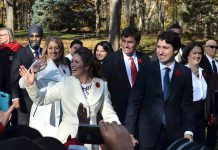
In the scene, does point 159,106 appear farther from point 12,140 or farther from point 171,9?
point 171,9

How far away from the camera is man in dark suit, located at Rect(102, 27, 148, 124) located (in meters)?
7.15

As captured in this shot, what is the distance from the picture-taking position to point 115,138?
2172mm

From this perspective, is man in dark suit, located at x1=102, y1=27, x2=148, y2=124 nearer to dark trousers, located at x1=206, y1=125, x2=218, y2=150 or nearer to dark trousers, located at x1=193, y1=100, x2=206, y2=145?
dark trousers, located at x1=193, y1=100, x2=206, y2=145

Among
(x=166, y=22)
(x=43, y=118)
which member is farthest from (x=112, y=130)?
(x=166, y=22)

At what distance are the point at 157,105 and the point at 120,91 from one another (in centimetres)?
152

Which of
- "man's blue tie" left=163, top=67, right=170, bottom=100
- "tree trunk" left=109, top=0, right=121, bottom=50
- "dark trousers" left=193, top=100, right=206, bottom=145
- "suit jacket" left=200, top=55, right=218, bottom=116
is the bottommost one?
"dark trousers" left=193, top=100, right=206, bottom=145

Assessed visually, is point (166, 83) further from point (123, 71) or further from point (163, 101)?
point (123, 71)

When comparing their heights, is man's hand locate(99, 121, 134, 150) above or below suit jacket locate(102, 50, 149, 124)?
above

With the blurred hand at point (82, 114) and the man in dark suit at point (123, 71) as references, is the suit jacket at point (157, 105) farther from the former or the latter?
the man in dark suit at point (123, 71)

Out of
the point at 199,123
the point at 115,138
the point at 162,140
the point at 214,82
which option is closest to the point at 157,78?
the point at 162,140

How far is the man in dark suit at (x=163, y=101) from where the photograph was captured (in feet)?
18.8

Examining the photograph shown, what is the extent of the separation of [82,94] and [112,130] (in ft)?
11.3

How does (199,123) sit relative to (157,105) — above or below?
below

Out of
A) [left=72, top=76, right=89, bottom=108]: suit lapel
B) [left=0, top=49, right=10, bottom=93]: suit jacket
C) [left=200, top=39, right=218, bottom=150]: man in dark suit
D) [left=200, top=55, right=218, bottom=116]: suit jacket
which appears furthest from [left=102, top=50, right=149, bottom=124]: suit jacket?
[left=0, top=49, right=10, bottom=93]: suit jacket
